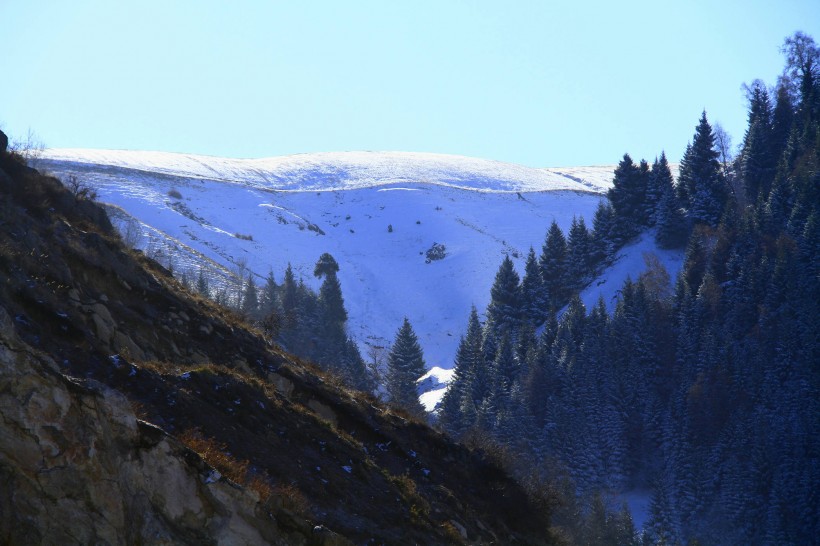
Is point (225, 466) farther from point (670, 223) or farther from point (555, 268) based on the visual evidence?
point (555, 268)

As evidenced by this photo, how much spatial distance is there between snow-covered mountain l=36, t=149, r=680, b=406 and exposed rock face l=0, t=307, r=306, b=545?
73.5m

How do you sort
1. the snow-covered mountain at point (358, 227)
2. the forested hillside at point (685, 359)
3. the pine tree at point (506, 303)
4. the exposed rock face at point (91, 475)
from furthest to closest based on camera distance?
the snow-covered mountain at point (358, 227)
the pine tree at point (506, 303)
the forested hillside at point (685, 359)
the exposed rock face at point (91, 475)

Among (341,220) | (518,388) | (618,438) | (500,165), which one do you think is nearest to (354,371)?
(518,388)

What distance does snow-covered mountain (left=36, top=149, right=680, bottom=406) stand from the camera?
9750cm

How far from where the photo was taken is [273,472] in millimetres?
14320

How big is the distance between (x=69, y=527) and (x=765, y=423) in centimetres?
5358

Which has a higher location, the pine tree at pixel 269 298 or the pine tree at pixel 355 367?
the pine tree at pixel 269 298

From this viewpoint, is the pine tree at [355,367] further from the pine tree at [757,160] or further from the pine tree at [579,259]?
the pine tree at [757,160]

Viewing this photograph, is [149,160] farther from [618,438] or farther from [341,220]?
[618,438]

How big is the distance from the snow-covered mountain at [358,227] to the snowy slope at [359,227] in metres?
0.18

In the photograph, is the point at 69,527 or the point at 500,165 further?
the point at 500,165

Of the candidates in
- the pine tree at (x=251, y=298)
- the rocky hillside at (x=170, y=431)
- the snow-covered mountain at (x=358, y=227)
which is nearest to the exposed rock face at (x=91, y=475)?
the rocky hillside at (x=170, y=431)

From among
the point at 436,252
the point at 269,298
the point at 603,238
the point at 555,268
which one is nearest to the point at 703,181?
the point at 603,238

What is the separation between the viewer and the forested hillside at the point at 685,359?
51.6m
